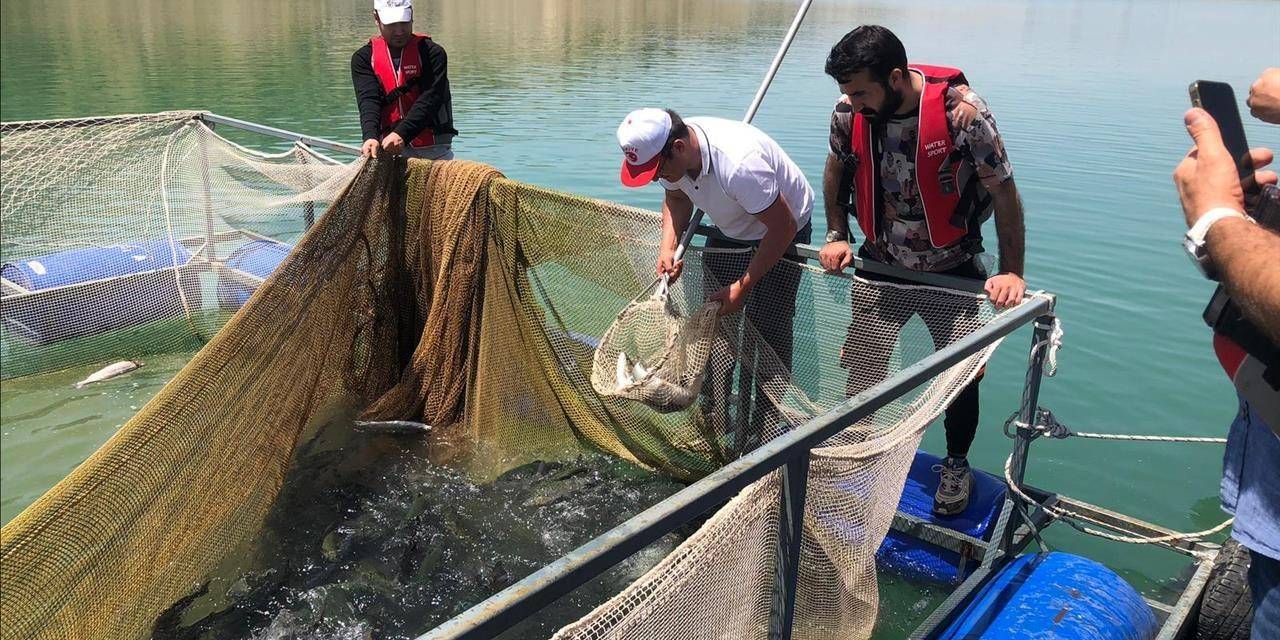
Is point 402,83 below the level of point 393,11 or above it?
below

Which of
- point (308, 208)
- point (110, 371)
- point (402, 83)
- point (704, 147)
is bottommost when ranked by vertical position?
point (110, 371)

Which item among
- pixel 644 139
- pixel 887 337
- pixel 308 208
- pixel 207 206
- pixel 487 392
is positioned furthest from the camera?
pixel 207 206

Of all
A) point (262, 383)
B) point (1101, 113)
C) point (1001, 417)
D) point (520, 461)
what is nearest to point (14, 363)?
point (262, 383)

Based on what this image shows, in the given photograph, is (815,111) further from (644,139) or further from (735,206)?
(644,139)

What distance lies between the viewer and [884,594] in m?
3.92

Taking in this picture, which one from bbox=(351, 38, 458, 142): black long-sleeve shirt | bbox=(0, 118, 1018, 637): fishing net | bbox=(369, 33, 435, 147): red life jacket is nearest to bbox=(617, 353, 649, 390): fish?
bbox=(0, 118, 1018, 637): fishing net

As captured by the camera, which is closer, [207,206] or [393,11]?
[393,11]

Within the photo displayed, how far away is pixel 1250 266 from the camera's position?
5.31 feet

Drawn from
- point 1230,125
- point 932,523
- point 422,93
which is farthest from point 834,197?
point 422,93

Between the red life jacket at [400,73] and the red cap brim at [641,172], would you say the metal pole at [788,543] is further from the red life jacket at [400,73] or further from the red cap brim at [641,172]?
the red life jacket at [400,73]

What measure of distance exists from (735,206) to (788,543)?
1.87m

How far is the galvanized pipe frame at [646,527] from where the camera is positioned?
1.40 metres

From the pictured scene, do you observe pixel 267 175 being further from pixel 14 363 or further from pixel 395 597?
pixel 395 597

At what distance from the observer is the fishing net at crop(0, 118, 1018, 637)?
225 centimetres
